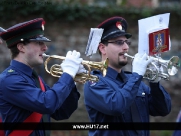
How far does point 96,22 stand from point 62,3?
88 centimetres

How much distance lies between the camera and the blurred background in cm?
1023

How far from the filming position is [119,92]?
4973 millimetres

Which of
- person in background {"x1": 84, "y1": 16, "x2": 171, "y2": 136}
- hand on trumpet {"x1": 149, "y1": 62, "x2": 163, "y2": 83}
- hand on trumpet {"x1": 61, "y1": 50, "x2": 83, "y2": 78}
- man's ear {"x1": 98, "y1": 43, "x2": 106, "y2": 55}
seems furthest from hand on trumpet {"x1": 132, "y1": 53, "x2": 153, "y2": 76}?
hand on trumpet {"x1": 61, "y1": 50, "x2": 83, "y2": 78}

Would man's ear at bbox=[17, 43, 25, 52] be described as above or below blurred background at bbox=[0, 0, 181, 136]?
above

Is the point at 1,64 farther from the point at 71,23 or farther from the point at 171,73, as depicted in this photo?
the point at 171,73

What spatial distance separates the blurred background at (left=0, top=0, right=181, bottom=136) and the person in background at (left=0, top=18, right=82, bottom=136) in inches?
202

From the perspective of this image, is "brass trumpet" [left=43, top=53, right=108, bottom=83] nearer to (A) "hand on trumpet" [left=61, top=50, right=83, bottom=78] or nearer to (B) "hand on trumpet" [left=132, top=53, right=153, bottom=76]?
(A) "hand on trumpet" [left=61, top=50, right=83, bottom=78]

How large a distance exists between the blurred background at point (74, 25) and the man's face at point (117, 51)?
4.68 metres

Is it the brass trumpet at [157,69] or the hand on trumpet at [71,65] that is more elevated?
the hand on trumpet at [71,65]

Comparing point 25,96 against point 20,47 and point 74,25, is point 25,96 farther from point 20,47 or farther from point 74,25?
point 74,25

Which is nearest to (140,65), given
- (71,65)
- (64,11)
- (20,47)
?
(71,65)

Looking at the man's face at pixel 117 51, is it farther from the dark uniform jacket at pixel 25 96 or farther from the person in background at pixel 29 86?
the dark uniform jacket at pixel 25 96

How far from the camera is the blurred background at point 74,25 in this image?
33.6 ft

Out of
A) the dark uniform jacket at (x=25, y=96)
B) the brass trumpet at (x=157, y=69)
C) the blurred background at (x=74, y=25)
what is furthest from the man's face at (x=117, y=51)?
the blurred background at (x=74, y=25)
